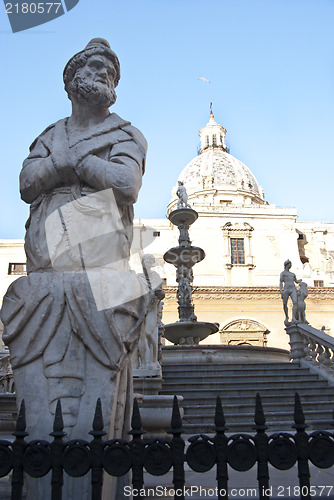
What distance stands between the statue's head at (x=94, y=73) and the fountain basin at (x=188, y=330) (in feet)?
40.2

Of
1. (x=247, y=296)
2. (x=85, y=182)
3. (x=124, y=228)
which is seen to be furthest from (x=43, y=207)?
(x=247, y=296)

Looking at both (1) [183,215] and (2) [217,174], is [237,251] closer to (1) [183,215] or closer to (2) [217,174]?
(2) [217,174]

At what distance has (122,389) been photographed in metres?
2.36

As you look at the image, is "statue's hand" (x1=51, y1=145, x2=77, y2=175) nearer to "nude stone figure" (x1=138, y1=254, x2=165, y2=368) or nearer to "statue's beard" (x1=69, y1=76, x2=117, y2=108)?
"statue's beard" (x1=69, y1=76, x2=117, y2=108)

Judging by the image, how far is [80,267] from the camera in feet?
8.15

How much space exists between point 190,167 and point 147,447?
2075 inches

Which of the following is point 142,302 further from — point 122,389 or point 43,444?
point 43,444

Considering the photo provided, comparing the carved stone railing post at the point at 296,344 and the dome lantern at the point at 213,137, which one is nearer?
the carved stone railing post at the point at 296,344

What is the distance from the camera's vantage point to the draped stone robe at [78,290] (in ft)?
7.25

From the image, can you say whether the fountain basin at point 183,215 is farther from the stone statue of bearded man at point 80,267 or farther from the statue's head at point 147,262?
the stone statue of bearded man at point 80,267

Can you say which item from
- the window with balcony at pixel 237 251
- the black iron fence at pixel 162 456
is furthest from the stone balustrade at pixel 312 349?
the window with balcony at pixel 237 251

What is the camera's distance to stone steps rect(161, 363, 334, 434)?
23.5 ft
